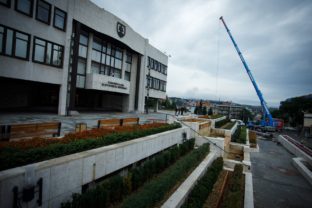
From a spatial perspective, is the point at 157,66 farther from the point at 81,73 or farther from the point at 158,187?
the point at 158,187

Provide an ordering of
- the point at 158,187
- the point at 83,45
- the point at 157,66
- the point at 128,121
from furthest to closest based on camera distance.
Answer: the point at 157,66, the point at 83,45, the point at 128,121, the point at 158,187

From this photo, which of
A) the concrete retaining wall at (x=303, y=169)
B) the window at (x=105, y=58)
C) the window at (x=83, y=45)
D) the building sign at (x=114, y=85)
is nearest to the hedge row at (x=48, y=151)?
the concrete retaining wall at (x=303, y=169)

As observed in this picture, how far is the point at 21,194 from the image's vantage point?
4121 millimetres

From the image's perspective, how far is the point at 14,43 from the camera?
1527cm

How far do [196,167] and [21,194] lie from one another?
8.26 metres

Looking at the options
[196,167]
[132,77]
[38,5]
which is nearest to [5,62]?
[38,5]

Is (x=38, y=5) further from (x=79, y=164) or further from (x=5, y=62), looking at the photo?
(x=79, y=164)

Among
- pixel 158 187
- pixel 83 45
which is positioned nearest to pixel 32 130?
pixel 158 187

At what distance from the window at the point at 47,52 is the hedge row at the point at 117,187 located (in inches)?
607

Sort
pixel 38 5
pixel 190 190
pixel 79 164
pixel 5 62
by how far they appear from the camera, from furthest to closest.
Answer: pixel 38 5 < pixel 5 62 < pixel 190 190 < pixel 79 164

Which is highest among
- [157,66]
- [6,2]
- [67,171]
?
[157,66]

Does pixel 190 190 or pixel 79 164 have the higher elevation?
pixel 79 164

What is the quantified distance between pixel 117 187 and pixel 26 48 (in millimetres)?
16274

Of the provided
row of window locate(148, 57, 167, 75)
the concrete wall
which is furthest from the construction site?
row of window locate(148, 57, 167, 75)
